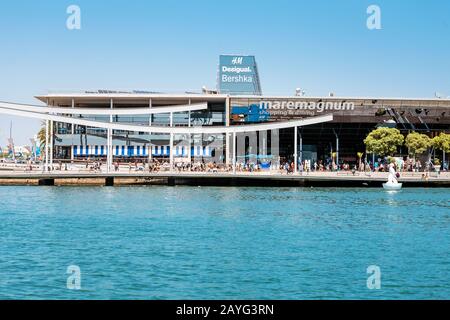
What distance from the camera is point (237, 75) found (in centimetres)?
9481

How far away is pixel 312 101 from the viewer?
9162 cm

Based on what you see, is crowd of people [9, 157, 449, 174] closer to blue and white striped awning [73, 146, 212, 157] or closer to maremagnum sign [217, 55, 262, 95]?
blue and white striped awning [73, 146, 212, 157]

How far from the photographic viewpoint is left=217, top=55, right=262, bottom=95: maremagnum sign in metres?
93.9

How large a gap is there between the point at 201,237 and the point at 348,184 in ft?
140

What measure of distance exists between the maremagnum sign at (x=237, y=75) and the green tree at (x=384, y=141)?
64.7 feet

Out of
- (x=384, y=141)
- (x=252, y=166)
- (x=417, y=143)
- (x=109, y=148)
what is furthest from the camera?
(x=417, y=143)

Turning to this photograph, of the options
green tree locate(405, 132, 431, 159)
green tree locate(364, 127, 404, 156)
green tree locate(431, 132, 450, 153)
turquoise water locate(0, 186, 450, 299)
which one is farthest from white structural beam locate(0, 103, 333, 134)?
turquoise water locate(0, 186, 450, 299)

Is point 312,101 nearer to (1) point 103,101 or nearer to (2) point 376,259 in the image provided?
(1) point 103,101

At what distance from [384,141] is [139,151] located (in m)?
33.1

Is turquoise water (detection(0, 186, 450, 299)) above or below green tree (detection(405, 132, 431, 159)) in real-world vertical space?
below

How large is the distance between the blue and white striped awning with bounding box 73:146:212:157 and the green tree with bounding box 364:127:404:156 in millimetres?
22045

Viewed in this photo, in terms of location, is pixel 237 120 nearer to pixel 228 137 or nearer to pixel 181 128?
pixel 228 137

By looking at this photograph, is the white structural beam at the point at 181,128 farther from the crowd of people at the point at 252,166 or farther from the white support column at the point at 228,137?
the white support column at the point at 228,137

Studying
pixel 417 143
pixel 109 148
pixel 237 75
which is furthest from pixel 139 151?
pixel 417 143
